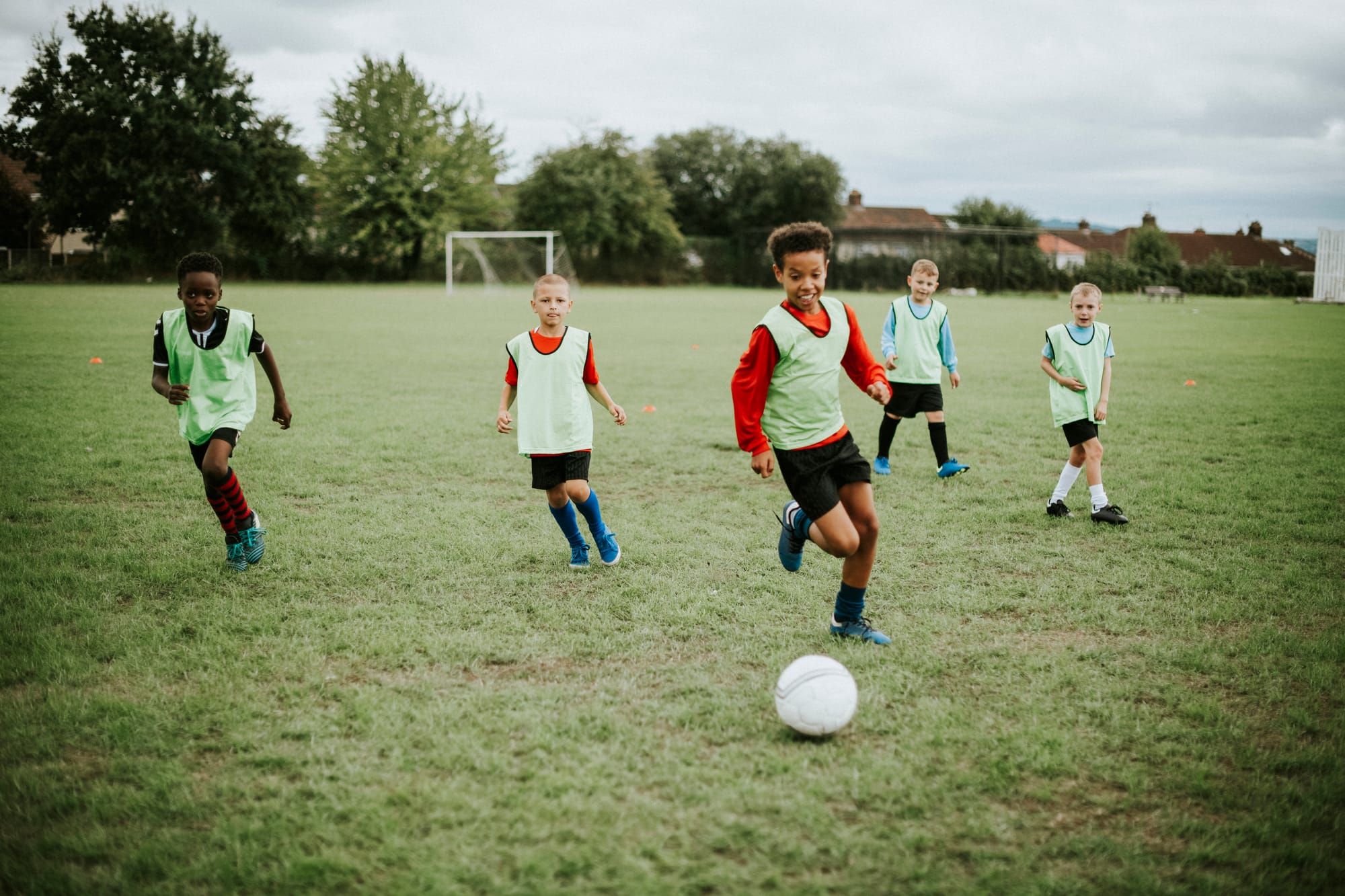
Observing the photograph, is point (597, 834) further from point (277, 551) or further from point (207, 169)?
point (207, 169)

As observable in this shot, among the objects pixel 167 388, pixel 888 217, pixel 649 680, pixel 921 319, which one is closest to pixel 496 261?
pixel 921 319

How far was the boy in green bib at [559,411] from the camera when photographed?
531 centimetres

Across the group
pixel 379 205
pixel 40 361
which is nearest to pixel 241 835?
pixel 40 361

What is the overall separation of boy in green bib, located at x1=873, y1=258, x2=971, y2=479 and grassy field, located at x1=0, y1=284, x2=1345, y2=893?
53 centimetres

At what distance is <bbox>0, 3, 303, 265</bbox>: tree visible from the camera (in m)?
39.2

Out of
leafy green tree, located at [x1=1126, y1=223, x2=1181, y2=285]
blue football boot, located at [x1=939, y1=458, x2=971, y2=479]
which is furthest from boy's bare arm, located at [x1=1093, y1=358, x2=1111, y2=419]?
leafy green tree, located at [x1=1126, y1=223, x2=1181, y2=285]

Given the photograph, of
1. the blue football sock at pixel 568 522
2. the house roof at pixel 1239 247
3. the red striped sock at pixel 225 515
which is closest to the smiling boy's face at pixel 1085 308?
the blue football sock at pixel 568 522

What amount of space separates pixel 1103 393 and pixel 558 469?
404cm

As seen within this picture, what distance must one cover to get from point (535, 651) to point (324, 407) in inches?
295

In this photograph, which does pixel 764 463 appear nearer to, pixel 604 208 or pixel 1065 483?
pixel 1065 483

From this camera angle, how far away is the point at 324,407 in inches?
422

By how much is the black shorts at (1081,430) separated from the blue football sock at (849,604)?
310cm

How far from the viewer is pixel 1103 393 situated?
662 centimetres

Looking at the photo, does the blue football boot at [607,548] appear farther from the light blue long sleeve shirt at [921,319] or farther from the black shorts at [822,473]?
the light blue long sleeve shirt at [921,319]
